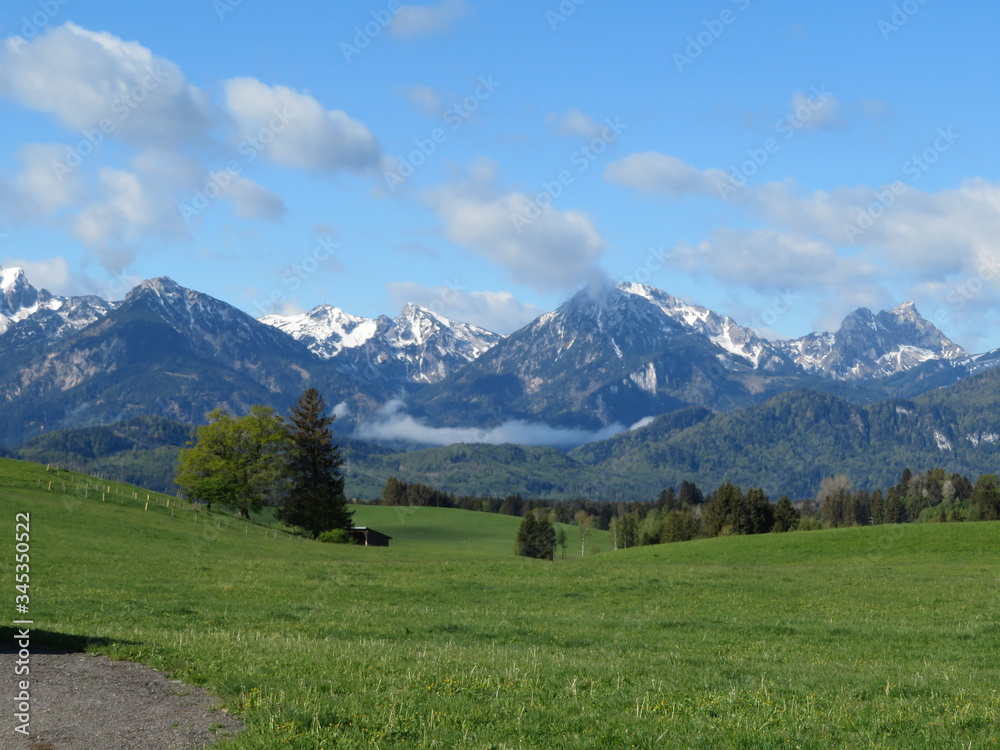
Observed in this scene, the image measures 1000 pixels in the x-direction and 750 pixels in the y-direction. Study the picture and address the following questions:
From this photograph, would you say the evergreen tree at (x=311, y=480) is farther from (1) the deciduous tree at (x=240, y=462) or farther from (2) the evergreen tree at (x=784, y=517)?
(2) the evergreen tree at (x=784, y=517)

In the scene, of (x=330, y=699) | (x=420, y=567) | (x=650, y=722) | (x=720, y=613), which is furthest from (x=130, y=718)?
(x=420, y=567)

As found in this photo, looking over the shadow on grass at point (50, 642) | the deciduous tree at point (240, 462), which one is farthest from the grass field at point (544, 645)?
the deciduous tree at point (240, 462)

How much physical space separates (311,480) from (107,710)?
9023cm

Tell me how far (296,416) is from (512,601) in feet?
222

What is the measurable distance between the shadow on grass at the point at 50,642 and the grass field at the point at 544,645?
0.15m

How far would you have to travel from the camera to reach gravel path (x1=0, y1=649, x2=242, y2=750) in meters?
13.0

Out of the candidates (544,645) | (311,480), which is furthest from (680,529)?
(544,645)

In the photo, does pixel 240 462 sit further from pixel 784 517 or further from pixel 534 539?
pixel 784 517

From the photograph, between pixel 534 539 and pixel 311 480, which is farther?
pixel 534 539

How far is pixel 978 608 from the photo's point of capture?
3841 centimetres

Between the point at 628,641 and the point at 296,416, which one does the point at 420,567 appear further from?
the point at 296,416

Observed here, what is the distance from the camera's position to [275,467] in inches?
4343

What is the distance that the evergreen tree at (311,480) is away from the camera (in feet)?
334

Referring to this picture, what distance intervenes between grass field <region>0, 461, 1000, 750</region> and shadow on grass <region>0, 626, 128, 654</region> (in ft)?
0.50
